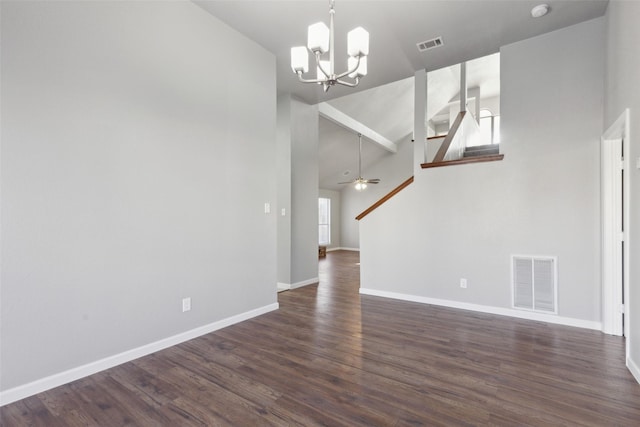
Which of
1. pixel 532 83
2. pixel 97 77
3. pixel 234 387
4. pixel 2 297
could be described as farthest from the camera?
pixel 532 83

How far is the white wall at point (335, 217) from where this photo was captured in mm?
11039

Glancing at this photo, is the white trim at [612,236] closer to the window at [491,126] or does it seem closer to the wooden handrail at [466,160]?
the wooden handrail at [466,160]

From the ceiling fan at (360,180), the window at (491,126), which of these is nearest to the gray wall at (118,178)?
the ceiling fan at (360,180)

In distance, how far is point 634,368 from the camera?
6.91ft

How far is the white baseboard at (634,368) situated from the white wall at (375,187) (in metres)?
7.86

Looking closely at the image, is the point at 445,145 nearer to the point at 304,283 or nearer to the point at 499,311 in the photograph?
the point at 499,311

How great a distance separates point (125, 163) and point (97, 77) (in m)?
0.63

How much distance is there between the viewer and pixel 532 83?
337 centimetres

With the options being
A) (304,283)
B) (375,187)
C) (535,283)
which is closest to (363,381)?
(535,283)

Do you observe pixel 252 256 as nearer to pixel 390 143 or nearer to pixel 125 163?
pixel 125 163

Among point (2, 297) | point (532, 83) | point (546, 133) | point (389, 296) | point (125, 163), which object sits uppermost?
point (532, 83)

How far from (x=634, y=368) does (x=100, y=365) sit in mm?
3755

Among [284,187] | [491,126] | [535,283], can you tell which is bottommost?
[535,283]

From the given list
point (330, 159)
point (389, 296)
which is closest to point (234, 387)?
point (389, 296)
